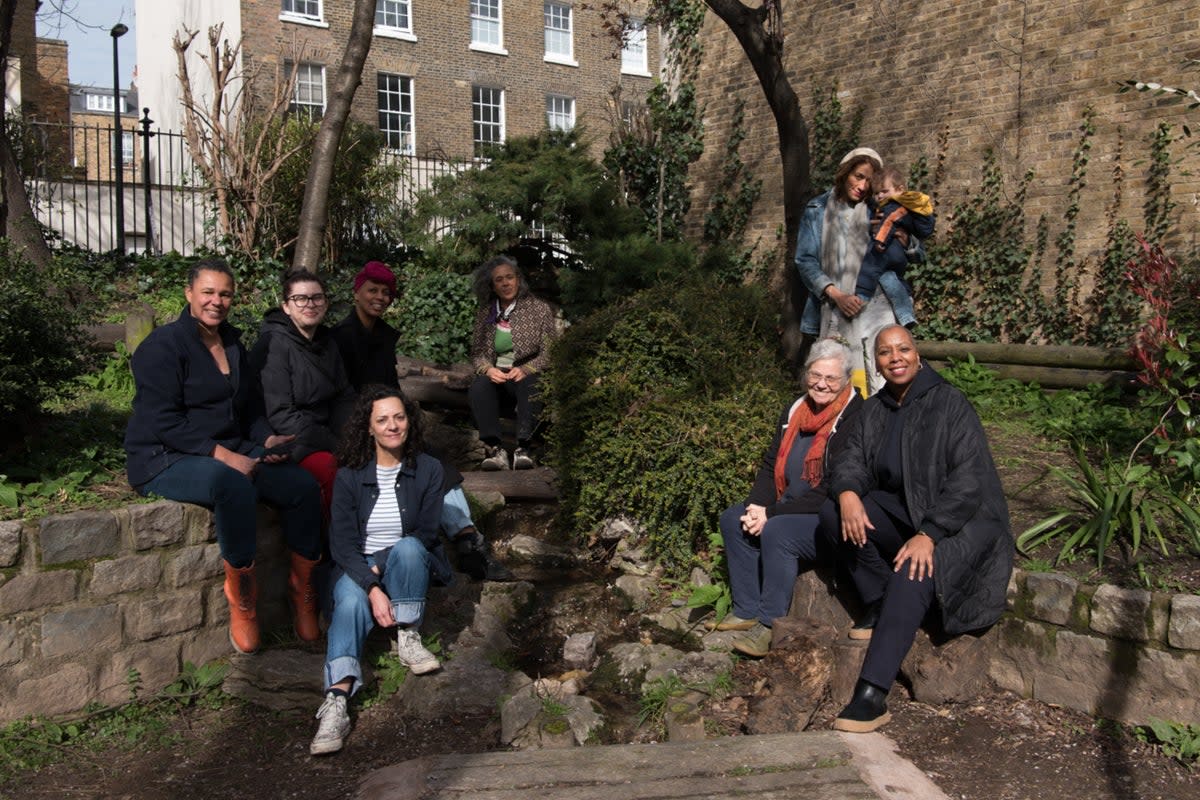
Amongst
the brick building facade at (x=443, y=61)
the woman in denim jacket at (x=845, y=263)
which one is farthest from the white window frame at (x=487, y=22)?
the woman in denim jacket at (x=845, y=263)

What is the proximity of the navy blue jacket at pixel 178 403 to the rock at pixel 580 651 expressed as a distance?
1.79 m

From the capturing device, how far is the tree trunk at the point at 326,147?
8078 millimetres

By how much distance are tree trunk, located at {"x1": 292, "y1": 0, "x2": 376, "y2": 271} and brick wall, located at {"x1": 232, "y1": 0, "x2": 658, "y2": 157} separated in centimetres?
1129

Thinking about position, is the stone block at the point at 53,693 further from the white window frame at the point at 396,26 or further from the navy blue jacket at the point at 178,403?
the white window frame at the point at 396,26

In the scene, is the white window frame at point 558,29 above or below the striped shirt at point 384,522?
above

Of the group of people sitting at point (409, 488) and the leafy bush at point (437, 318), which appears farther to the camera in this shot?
the leafy bush at point (437, 318)

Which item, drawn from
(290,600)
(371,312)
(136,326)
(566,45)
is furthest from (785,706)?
(566,45)

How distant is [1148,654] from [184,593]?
4051 mm

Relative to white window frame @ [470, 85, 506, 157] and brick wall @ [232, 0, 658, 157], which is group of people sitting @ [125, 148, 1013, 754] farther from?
white window frame @ [470, 85, 506, 157]

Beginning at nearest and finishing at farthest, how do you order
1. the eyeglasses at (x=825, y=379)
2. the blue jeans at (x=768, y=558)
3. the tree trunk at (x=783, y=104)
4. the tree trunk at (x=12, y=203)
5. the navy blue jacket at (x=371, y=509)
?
1. the navy blue jacket at (x=371, y=509)
2. the blue jeans at (x=768, y=558)
3. the eyeglasses at (x=825, y=379)
4. the tree trunk at (x=783, y=104)
5. the tree trunk at (x=12, y=203)

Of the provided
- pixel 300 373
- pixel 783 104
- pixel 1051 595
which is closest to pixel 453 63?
pixel 783 104

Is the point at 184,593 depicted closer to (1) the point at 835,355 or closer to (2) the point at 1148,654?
(1) the point at 835,355

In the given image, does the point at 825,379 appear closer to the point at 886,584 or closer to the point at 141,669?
the point at 886,584

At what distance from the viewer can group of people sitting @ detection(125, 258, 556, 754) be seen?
4418 millimetres
